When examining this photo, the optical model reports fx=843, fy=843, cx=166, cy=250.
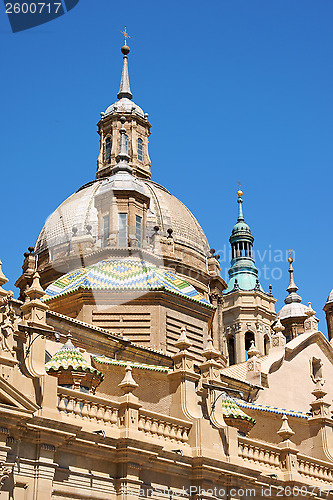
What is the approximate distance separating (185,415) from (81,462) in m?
4.42

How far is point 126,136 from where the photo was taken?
2306 inches

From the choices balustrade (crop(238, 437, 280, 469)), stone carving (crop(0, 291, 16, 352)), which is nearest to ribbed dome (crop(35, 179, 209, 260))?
balustrade (crop(238, 437, 280, 469))

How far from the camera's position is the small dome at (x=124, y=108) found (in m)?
59.9

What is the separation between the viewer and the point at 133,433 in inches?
833

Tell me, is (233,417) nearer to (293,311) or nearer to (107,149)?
(293,311)

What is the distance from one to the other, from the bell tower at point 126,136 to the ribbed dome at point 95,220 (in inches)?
56.7

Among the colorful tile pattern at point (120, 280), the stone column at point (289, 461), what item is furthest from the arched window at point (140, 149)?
the stone column at point (289, 461)

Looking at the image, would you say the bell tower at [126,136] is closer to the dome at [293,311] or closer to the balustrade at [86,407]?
the dome at [293,311]

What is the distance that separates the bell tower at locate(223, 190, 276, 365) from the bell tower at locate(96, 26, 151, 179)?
17235 millimetres

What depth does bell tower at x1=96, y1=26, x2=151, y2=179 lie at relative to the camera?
2324 inches

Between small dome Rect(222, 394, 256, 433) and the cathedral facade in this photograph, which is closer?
the cathedral facade

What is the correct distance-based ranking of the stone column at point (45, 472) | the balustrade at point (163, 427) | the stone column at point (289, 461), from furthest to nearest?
the stone column at point (289, 461), the balustrade at point (163, 427), the stone column at point (45, 472)

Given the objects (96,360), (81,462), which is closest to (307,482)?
(96,360)

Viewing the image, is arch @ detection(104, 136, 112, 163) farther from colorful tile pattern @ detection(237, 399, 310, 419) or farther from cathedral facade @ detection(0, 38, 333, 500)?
colorful tile pattern @ detection(237, 399, 310, 419)
